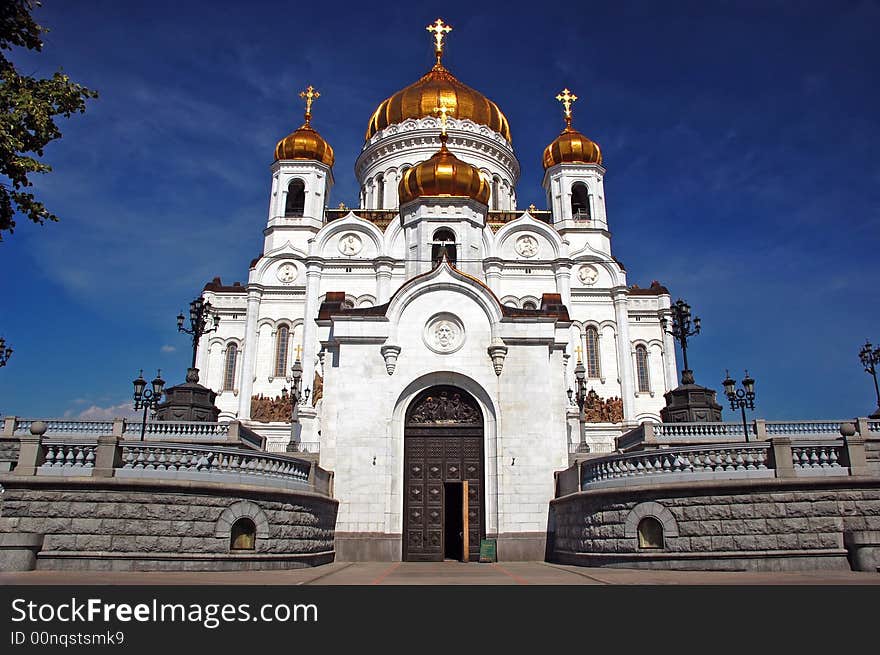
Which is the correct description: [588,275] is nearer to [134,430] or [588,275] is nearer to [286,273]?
[286,273]

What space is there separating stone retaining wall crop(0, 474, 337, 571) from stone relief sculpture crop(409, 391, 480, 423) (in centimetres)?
685

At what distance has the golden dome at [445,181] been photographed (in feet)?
82.2

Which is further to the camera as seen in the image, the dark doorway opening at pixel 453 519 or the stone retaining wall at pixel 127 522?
the dark doorway opening at pixel 453 519

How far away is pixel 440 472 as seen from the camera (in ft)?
61.9

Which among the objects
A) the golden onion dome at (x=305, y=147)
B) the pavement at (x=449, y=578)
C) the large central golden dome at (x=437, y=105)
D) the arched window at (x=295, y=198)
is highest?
the large central golden dome at (x=437, y=105)

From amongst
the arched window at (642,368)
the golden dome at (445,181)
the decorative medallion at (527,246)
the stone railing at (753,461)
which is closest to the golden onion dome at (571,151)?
the decorative medallion at (527,246)

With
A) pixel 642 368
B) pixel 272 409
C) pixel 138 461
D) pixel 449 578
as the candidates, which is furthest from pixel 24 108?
pixel 642 368

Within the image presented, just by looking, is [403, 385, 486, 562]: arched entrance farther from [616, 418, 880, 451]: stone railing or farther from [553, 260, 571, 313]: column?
[553, 260, 571, 313]: column

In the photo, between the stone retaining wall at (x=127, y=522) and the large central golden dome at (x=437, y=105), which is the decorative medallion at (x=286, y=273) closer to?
the large central golden dome at (x=437, y=105)

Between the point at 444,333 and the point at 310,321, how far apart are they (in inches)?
794

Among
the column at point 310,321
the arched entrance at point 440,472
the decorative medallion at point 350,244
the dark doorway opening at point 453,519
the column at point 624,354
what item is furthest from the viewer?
the decorative medallion at point 350,244

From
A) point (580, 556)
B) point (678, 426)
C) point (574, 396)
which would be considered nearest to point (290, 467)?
point (580, 556)

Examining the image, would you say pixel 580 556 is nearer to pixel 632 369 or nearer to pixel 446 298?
pixel 446 298

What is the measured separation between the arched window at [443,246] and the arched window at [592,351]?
18.1m
